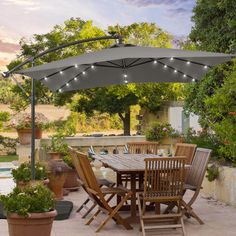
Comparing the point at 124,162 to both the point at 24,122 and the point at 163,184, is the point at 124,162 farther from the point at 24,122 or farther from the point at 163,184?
the point at 24,122

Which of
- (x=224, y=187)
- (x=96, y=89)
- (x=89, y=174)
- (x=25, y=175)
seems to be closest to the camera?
(x=89, y=174)

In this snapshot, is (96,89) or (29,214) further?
(96,89)

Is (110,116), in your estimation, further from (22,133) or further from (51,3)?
(51,3)

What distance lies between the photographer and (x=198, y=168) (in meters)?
7.71

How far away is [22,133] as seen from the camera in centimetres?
1384

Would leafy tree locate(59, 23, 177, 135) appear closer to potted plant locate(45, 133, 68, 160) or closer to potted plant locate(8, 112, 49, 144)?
potted plant locate(8, 112, 49, 144)

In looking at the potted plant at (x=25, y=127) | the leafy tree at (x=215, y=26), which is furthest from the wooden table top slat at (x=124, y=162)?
the potted plant at (x=25, y=127)

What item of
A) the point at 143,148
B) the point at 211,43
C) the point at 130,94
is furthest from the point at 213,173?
the point at 130,94

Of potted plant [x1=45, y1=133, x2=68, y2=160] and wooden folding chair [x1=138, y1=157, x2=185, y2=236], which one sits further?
potted plant [x1=45, y1=133, x2=68, y2=160]

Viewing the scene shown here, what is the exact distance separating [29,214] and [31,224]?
0.10 meters

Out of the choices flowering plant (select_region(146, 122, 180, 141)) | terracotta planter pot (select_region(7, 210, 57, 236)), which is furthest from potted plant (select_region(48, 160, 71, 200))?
flowering plant (select_region(146, 122, 180, 141))

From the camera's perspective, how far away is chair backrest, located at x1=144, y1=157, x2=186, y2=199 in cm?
654

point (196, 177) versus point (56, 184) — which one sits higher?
point (196, 177)

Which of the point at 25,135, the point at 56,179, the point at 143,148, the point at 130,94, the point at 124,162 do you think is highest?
the point at 130,94
